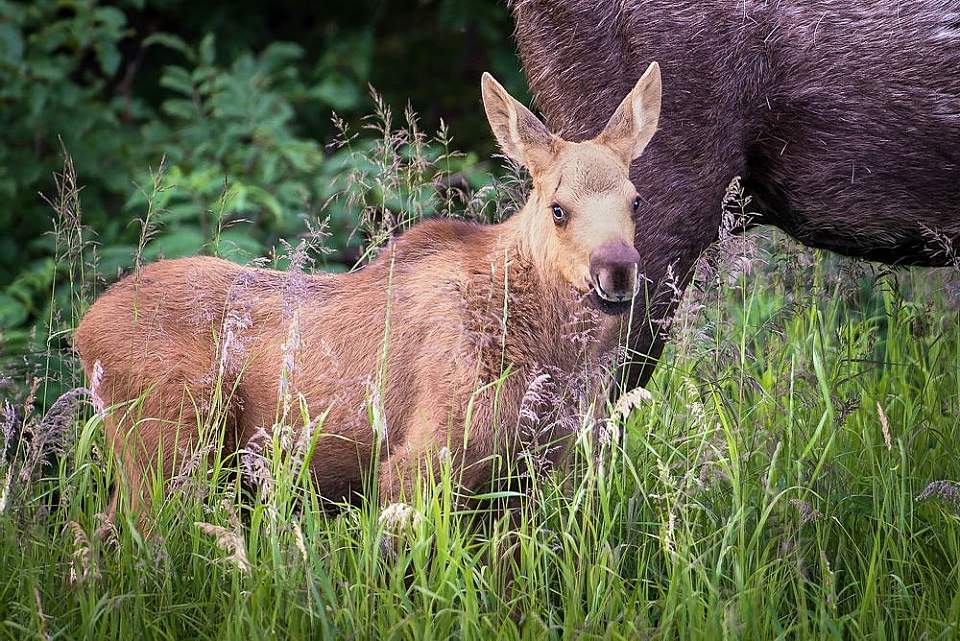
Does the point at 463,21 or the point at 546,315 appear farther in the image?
the point at 463,21

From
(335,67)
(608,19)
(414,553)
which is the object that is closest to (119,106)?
(335,67)

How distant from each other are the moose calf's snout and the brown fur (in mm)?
56

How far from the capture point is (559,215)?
12.9 ft

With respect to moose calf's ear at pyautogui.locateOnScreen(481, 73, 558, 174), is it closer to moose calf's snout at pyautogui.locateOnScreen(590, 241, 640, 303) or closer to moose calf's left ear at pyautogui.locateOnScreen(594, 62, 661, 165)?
moose calf's left ear at pyautogui.locateOnScreen(594, 62, 661, 165)

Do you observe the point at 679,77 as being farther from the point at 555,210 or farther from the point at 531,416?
the point at 531,416

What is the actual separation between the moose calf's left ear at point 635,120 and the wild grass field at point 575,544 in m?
0.41

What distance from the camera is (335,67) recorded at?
9180mm

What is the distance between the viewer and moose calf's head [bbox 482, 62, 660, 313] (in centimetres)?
371

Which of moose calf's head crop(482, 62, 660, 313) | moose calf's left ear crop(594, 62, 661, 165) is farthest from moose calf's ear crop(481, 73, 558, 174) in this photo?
moose calf's left ear crop(594, 62, 661, 165)

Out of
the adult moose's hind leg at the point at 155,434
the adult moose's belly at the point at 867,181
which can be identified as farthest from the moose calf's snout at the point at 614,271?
the adult moose's belly at the point at 867,181

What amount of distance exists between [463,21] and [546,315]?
214 inches

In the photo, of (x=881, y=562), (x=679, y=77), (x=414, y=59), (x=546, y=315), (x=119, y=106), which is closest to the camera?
(x=881, y=562)

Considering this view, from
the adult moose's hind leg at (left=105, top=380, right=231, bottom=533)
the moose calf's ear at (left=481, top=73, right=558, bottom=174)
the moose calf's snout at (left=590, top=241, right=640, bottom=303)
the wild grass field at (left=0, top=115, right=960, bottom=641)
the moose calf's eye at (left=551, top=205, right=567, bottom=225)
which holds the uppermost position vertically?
the moose calf's ear at (left=481, top=73, right=558, bottom=174)

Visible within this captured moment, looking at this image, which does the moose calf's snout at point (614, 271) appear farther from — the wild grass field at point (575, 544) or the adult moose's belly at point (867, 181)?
the adult moose's belly at point (867, 181)
